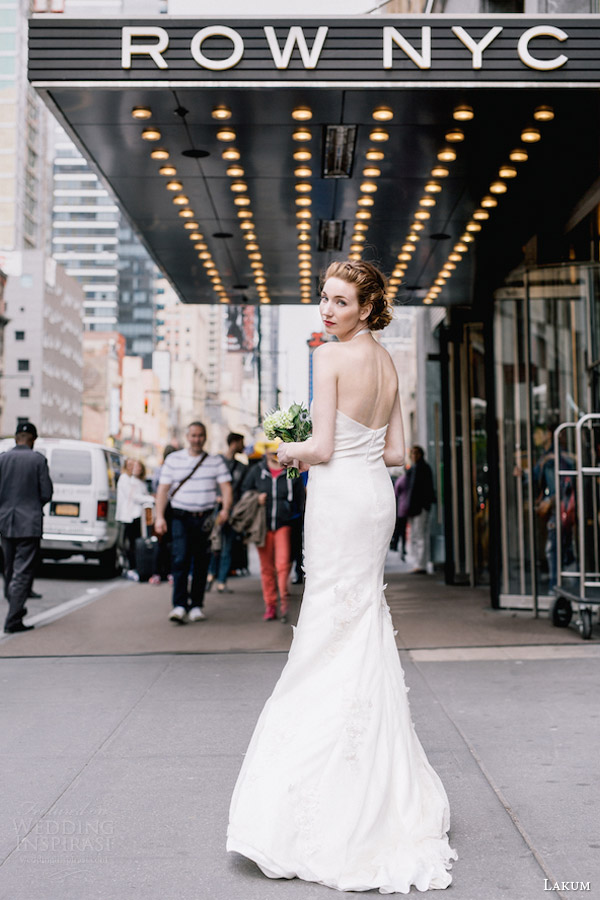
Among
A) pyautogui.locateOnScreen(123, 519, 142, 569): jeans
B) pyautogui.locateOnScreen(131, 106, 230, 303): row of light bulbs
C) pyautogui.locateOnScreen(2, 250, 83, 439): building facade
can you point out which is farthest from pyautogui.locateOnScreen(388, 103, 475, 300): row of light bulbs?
pyautogui.locateOnScreen(2, 250, 83, 439): building facade

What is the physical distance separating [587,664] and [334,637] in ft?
13.9

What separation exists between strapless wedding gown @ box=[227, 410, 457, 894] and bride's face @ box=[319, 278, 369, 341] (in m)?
0.38

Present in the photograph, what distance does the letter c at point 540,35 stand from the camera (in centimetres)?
730

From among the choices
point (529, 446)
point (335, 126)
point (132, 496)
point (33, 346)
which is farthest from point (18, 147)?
point (335, 126)

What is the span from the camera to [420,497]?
16.6 m

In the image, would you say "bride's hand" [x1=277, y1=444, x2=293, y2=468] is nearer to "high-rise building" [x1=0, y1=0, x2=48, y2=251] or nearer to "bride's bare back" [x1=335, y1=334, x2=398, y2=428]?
"bride's bare back" [x1=335, y1=334, x2=398, y2=428]

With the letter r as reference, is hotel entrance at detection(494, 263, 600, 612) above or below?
below

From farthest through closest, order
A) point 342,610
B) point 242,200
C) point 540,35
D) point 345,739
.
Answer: point 242,200
point 540,35
point 342,610
point 345,739

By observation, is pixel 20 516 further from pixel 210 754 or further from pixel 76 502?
pixel 76 502

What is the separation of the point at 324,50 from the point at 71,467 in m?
10.5

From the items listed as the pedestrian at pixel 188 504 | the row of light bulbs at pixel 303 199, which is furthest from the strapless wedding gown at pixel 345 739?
the pedestrian at pixel 188 504

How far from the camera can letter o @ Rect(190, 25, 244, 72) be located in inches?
291

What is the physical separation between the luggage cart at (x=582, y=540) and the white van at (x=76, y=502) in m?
8.61

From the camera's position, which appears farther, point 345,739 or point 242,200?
point 242,200
